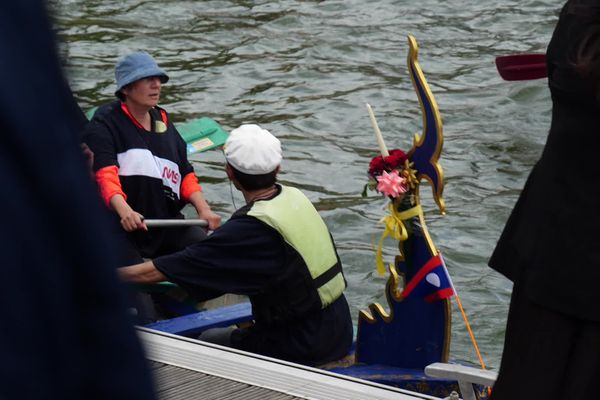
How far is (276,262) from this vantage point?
427 cm

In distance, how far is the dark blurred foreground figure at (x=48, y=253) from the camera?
2.69 ft

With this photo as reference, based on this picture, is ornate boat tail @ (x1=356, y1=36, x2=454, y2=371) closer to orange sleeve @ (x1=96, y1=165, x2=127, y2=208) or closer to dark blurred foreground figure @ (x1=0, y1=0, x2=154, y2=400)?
orange sleeve @ (x1=96, y1=165, x2=127, y2=208)

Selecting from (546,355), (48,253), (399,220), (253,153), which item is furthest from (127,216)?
(48,253)

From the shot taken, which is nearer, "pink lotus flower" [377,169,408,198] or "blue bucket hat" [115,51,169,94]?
"pink lotus flower" [377,169,408,198]

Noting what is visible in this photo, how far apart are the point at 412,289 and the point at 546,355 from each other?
1995 mm

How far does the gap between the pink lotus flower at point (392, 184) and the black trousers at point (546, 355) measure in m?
1.77

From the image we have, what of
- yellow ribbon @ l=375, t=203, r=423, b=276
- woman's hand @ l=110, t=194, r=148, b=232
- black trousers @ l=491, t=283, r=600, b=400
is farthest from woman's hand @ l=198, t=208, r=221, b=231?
black trousers @ l=491, t=283, r=600, b=400

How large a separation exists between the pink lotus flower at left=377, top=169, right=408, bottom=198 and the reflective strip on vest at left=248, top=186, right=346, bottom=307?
0.30 meters

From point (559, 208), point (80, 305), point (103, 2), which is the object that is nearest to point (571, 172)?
point (559, 208)

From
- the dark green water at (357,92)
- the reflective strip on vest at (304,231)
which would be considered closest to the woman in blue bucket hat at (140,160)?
the reflective strip on vest at (304,231)

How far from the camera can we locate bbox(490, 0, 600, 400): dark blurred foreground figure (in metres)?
2.12

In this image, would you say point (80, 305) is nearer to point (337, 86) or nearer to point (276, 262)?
point (276, 262)

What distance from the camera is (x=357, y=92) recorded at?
10711 mm

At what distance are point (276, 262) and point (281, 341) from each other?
0.32 m
